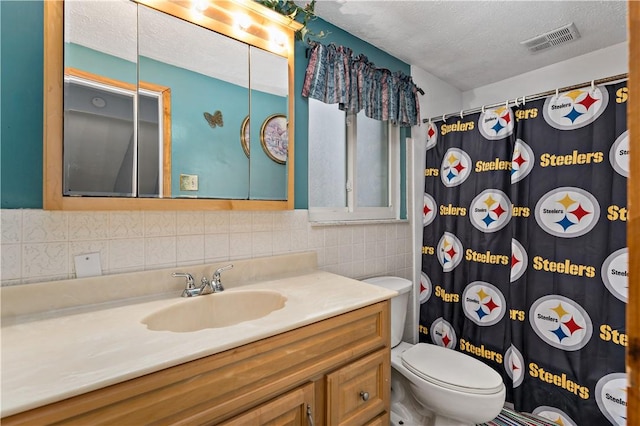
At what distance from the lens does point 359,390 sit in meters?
1.12

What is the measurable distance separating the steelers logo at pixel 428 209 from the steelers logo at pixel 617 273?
3.10 ft

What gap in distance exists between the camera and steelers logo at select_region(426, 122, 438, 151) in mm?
2172

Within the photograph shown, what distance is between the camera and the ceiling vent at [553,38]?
5.81 ft

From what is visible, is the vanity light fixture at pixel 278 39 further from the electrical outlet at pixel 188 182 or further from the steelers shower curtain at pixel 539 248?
the steelers shower curtain at pixel 539 248

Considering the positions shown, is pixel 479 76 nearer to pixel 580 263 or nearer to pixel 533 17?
pixel 533 17

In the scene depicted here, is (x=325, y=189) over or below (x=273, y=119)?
below

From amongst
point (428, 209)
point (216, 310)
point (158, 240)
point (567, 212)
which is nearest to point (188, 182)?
point (158, 240)

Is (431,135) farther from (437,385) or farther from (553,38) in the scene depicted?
(437,385)

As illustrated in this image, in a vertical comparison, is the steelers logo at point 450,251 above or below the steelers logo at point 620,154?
below

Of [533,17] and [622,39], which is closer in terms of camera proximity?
[533,17]

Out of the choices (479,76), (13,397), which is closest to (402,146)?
(479,76)

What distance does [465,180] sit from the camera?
6.56ft

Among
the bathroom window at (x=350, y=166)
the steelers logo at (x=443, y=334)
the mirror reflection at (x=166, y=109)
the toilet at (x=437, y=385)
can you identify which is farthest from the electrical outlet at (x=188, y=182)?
the steelers logo at (x=443, y=334)

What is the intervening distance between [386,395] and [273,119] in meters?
1.33
